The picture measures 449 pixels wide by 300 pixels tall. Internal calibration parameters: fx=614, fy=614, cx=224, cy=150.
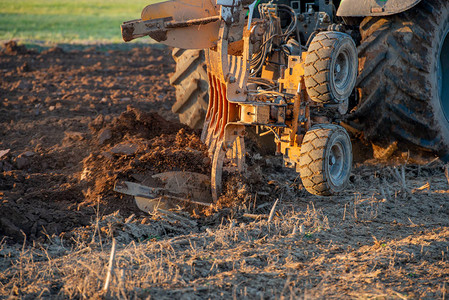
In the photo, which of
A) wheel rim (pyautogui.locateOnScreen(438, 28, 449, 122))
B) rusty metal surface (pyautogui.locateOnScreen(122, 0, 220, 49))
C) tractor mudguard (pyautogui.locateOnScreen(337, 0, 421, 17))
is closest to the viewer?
rusty metal surface (pyautogui.locateOnScreen(122, 0, 220, 49))

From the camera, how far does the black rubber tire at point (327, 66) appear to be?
15.8 feet

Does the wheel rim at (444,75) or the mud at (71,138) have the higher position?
the wheel rim at (444,75)

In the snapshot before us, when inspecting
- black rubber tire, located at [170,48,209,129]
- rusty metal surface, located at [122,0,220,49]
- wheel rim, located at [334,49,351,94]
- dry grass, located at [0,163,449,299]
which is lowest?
dry grass, located at [0,163,449,299]

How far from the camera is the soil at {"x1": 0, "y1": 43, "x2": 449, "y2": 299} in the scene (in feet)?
12.3

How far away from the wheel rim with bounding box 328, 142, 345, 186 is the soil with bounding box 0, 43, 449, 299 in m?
0.33

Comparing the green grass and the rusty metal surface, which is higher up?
the rusty metal surface

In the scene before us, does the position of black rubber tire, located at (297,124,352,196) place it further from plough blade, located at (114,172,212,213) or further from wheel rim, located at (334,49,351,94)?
plough blade, located at (114,172,212,213)

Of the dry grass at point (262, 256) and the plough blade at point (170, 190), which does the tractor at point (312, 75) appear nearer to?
the plough blade at point (170, 190)

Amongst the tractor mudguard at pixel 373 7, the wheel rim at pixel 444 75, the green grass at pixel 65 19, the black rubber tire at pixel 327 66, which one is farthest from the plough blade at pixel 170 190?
the green grass at pixel 65 19

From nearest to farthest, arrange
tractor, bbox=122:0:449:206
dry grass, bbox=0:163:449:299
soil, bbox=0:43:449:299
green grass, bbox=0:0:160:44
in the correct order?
dry grass, bbox=0:163:449:299 < soil, bbox=0:43:449:299 < tractor, bbox=122:0:449:206 < green grass, bbox=0:0:160:44

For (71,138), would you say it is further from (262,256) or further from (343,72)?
(262,256)

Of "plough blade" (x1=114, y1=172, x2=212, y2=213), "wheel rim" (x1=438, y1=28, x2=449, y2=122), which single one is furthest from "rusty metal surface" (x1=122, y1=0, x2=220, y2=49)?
"wheel rim" (x1=438, y1=28, x2=449, y2=122)

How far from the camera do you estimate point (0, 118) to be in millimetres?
8773

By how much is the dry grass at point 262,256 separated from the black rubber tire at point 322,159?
28 cm
